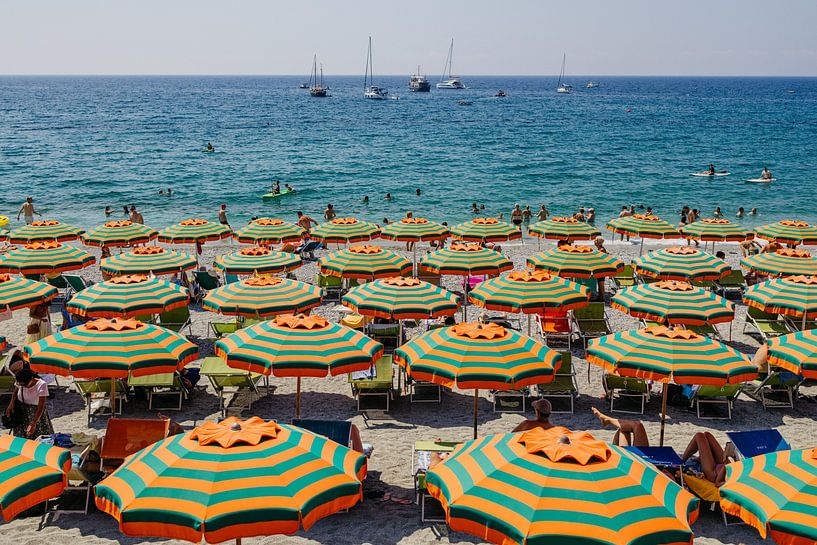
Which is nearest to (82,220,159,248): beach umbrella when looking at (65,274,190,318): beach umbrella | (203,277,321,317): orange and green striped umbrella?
(65,274,190,318): beach umbrella

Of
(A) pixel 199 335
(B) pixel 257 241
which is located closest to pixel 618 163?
(B) pixel 257 241

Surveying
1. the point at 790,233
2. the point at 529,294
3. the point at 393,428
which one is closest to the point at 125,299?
the point at 393,428

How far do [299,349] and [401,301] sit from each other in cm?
297

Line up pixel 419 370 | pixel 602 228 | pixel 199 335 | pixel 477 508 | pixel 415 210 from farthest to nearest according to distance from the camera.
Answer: pixel 415 210 < pixel 602 228 < pixel 199 335 < pixel 419 370 < pixel 477 508

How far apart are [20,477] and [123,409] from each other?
5394 millimetres

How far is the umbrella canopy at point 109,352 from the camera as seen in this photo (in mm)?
8883

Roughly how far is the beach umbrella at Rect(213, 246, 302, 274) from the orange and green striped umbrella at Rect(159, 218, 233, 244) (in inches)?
158

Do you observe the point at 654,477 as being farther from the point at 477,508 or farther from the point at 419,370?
the point at 419,370

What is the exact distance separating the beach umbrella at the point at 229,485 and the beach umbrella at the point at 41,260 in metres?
10.6

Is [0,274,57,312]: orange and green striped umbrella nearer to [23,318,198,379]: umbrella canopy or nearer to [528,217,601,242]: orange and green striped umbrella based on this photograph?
[23,318,198,379]: umbrella canopy

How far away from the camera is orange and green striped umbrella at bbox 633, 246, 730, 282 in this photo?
1472 cm

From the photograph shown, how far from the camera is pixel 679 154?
213 ft

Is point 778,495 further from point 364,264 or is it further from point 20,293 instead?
point 20,293

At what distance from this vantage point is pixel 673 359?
347 inches
